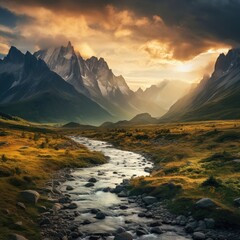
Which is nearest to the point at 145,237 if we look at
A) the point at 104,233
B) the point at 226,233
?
the point at 104,233

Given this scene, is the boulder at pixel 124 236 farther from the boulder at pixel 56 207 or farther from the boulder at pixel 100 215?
the boulder at pixel 56 207

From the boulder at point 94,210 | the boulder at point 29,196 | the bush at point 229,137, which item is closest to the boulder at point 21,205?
the boulder at point 29,196

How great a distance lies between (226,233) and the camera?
28.6 meters

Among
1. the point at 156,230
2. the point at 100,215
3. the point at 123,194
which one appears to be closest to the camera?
the point at 156,230

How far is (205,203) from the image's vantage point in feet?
109

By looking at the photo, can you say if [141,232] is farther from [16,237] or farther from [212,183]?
[212,183]

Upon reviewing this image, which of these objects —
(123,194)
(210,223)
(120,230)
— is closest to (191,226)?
(210,223)

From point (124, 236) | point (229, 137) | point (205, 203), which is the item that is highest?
point (229, 137)

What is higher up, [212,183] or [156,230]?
[212,183]

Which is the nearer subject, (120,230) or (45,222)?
(120,230)

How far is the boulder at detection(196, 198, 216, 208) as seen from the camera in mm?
32781

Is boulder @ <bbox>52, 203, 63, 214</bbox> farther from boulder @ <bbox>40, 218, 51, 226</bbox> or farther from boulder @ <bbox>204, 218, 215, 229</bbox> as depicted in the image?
boulder @ <bbox>204, 218, 215, 229</bbox>

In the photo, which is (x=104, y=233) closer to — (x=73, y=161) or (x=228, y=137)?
(x=73, y=161)

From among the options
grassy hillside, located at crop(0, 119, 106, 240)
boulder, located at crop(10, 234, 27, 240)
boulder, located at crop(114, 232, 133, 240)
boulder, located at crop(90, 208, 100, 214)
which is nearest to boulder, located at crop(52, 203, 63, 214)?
grassy hillside, located at crop(0, 119, 106, 240)
